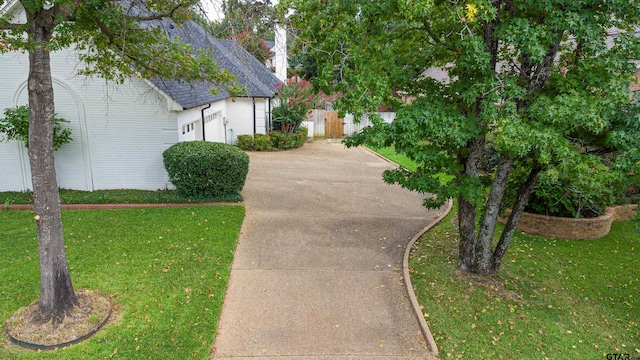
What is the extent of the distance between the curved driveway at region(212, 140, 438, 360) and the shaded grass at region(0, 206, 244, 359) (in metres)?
0.39

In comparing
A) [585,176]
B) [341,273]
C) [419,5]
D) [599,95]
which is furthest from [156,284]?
[599,95]

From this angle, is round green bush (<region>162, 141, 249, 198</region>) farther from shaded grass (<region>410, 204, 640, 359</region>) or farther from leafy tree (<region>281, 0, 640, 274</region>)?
shaded grass (<region>410, 204, 640, 359</region>)

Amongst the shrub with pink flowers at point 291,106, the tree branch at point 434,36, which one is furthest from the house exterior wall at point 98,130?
the shrub with pink flowers at point 291,106

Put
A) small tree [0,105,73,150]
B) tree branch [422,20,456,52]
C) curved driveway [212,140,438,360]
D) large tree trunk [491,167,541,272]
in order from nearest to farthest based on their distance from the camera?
1. curved driveway [212,140,438,360]
2. tree branch [422,20,456,52]
3. large tree trunk [491,167,541,272]
4. small tree [0,105,73,150]

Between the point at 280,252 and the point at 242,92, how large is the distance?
129 inches

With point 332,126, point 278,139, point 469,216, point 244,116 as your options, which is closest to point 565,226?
point 469,216

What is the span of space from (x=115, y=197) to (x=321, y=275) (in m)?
6.53

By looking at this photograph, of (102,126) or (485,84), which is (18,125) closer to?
(102,126)

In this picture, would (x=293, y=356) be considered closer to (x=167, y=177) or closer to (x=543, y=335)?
(x=543, y=335)

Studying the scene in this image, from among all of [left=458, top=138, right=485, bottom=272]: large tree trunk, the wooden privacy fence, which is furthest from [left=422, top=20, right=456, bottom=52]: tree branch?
the wooden privacy fence

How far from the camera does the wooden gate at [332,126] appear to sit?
2594 centimetres

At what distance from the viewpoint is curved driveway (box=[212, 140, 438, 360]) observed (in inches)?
210

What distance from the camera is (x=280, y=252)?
8.09 metres

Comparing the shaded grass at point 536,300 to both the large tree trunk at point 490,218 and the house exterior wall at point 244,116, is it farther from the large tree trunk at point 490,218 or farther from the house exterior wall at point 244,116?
the house exterior wall at point 244,116
